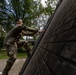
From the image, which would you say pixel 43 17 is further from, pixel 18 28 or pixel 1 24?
pixel 18 28

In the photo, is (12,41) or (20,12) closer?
(12,41)

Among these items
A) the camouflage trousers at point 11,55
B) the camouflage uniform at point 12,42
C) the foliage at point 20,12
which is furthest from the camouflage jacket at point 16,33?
the foliage at point 20,12

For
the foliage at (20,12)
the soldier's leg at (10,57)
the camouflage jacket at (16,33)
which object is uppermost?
the foliage at (20,12)

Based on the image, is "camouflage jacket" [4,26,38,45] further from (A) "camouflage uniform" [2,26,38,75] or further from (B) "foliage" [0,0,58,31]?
(B) "foliage" [0,0,58,31]

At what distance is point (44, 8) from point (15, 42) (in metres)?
31.9

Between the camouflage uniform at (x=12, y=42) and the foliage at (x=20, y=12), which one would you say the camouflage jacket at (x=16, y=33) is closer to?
the camouflage uniform at (x=12, y=42)

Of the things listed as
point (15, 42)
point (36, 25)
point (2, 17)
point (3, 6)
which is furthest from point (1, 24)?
point (15, 42)

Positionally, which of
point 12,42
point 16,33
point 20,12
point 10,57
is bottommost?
point 10,57

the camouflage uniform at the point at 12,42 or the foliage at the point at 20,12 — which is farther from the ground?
the foliage at the point at 20,12

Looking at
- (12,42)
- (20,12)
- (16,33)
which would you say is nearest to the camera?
(16,33)

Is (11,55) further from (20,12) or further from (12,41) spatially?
(20,12)

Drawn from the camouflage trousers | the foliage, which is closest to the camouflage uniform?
the camouflage trousers

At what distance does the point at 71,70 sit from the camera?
3.42 ft

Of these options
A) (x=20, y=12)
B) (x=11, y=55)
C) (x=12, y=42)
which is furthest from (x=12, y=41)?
(x=20, y=12)
